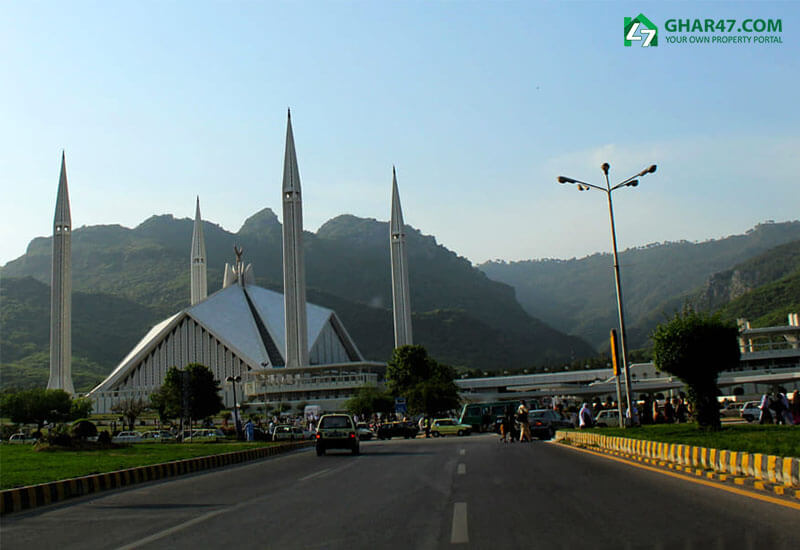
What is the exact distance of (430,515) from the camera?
7957mm

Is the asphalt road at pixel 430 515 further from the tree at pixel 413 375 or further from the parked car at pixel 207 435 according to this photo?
the tree at pixel 413 375

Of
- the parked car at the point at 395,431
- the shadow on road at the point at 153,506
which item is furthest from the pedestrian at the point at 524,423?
the parked car at the point at 395,431

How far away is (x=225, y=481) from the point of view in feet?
45.6

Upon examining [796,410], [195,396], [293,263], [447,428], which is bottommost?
[447,428]

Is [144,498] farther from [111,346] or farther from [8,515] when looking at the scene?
[111,346]

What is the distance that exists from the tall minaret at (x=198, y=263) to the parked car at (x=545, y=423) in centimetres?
6541

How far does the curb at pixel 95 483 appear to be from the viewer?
11.1 metres

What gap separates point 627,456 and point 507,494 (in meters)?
7.09

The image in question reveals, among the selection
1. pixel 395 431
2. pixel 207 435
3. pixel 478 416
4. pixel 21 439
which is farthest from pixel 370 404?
pixel 21 439

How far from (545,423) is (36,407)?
1480 inches

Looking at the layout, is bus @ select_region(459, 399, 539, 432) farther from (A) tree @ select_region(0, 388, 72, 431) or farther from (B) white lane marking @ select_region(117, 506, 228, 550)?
(B) white lane marking @ select_region(117, 506, 228, 550)

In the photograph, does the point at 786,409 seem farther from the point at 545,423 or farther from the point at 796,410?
the point at 545,423

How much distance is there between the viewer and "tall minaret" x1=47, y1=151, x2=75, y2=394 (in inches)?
2618

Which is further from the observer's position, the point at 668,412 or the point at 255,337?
the point at 255,337
